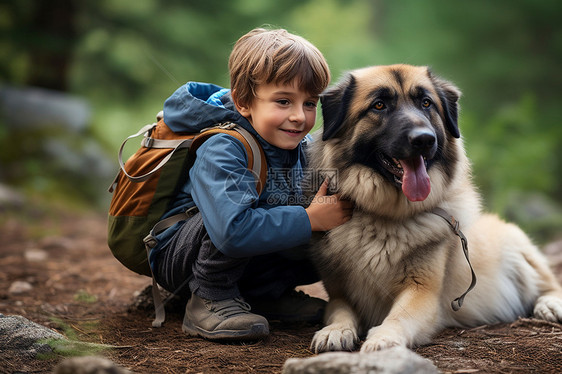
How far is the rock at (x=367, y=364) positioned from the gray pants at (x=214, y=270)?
0.94 metres

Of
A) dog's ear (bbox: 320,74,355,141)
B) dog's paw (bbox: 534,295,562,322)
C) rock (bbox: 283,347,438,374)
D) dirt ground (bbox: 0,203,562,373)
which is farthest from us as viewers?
dog's paw (bbox: 534,295,562,322)

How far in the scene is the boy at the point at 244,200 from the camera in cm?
247

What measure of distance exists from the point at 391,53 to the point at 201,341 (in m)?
8.74

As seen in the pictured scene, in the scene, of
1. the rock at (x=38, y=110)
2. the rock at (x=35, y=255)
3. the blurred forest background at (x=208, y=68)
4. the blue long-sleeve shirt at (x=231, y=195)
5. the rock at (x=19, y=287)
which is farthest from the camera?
the rock at (x=38, y=110)

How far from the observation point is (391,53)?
33.2 ft

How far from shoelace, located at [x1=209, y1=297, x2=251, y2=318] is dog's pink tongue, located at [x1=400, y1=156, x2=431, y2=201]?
1.10m

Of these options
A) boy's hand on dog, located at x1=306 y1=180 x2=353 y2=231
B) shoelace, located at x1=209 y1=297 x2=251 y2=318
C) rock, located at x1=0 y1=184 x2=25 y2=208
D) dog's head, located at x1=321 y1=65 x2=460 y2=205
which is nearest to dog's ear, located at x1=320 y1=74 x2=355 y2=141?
dog's head, located at x1=321 y1=65 x2=460 y2=205

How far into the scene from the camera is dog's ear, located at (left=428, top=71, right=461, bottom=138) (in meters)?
2.88

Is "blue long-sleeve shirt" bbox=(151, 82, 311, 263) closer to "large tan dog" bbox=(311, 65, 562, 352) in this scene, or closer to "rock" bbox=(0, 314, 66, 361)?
"large tan dog" bbox=(311, 65, 562, 352)

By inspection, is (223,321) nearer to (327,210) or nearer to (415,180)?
(327,210)

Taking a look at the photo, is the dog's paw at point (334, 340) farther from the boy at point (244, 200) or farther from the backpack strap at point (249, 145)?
the backpack strap at point (249, 145)

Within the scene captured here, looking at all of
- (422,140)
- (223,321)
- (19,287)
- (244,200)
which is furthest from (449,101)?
(19,287)

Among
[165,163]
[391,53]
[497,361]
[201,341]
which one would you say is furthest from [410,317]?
[391,53]

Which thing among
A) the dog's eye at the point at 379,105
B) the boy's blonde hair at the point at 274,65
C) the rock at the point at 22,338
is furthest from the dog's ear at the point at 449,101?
the rock at the point at 22,338
